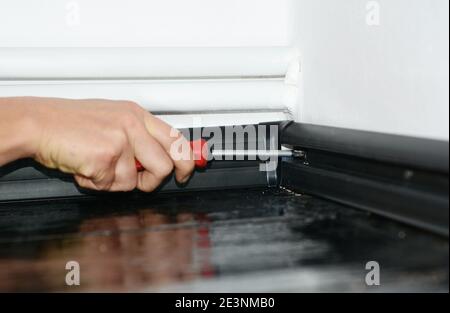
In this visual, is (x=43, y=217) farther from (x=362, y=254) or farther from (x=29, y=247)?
(x=362, y=254)

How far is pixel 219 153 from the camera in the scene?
43.6 inches

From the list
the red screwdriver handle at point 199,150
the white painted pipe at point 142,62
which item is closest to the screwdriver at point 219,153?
the red screwdriver handle at point 199,150

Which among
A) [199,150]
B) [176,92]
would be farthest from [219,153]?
[176,92]

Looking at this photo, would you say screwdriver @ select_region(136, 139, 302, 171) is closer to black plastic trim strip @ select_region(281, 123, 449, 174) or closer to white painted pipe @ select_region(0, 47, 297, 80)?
black plastic trim strip @ select_region(281, 123, 449, 174)

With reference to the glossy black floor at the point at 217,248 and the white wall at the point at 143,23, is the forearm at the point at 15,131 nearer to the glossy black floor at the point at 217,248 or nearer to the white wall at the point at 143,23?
the glossy black floor at the point at 217,248

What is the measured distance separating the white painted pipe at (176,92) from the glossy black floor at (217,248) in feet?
0.96

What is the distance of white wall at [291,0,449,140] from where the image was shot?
846 mm

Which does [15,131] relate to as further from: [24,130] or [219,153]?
[219,153]

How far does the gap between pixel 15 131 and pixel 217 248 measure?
43cm

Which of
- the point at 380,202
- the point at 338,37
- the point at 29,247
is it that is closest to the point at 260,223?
the point at 380,202

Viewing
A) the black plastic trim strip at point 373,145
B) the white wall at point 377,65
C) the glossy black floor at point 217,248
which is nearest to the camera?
the glossy black floor at point 217,248

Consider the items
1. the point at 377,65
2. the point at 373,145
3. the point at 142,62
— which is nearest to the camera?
the point at 373,145

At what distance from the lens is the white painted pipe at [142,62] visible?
117 cm

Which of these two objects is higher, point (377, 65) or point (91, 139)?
point (377, 65)
